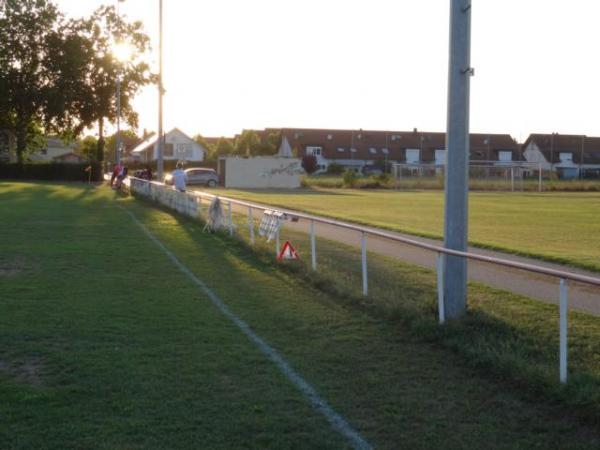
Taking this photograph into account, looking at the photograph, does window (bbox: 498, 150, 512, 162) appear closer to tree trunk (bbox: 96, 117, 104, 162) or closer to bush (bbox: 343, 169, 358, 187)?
bush (bbox: 343, 169, 358, 187)

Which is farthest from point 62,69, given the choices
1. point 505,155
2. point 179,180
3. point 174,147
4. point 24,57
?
point 505,155

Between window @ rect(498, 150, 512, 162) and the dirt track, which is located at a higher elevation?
window @ rect(498, 150, 512, 162)

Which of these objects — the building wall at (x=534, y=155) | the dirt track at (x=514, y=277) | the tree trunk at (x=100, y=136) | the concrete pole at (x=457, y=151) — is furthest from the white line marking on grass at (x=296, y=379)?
the building wall at (x=534, y=155)

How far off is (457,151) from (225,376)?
3920 millimetres

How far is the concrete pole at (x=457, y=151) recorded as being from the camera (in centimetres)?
899

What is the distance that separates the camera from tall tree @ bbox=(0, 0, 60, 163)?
60156 mm

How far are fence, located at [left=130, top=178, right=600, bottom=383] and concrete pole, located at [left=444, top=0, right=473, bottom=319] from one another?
181 mm

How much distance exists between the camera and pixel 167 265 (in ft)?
45.7

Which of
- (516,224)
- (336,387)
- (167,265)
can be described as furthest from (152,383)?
(516,224)

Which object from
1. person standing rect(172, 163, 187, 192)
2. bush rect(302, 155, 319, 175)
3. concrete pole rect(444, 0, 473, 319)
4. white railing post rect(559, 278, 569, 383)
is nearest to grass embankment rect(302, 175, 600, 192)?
person standing rect(172, 163, 187, 192)

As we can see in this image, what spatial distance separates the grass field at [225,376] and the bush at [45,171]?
5320 centimetres

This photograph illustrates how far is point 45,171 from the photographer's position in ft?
212

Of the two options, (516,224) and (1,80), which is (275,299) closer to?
(516,224)

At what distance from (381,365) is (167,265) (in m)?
7.38
